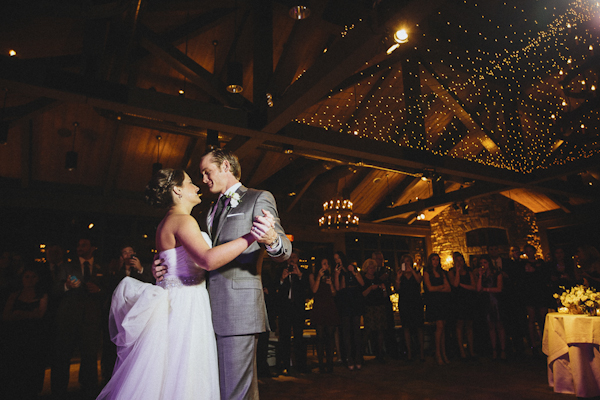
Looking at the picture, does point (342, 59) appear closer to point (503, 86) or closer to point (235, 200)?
point (235, 200)

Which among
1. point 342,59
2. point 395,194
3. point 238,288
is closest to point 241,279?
point 238,288

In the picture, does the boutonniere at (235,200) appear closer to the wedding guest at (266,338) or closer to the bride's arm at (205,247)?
the bride's arm at (205,247)

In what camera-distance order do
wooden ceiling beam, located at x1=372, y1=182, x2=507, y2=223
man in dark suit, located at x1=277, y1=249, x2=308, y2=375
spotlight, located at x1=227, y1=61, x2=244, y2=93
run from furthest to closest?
wooden ceiling beam, located at x1=372, y1=182, x2=507, y2=223, man in dark suit, located at x1=277, y1=249, x2=308, y2=375, spotlight, located at x1=227, y1=61, x2=244, y2=93

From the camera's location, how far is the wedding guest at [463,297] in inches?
222

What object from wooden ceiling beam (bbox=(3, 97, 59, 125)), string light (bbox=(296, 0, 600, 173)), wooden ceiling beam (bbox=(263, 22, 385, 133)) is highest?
string light (bbox=(296, 0, 600, 173))

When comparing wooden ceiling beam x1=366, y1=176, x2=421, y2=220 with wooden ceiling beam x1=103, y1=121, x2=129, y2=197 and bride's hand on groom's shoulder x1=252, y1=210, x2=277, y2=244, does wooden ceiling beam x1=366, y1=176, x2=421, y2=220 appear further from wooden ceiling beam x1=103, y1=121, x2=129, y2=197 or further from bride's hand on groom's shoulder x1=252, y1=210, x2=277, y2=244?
bride's hand on groom's shoulder x1=252, y1=210, x2=277, y2=244

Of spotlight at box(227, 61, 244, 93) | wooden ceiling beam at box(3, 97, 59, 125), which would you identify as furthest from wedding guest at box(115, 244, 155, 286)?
wooden ceiling beam at box(3, 97, 59, 125)

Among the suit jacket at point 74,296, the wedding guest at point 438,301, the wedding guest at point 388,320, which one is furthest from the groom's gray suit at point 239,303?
the wedding guest at point 388,320

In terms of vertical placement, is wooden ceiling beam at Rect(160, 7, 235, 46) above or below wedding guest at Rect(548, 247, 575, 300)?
above

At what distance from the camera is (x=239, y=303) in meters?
1.45

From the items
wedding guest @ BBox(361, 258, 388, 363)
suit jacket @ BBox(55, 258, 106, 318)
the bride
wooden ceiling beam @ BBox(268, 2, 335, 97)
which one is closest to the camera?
the bride

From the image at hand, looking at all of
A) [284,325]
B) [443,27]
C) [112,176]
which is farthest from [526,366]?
[112,176]

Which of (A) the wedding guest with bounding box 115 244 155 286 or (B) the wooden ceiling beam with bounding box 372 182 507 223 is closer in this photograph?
(A) the wedding guest with bounding box 115 244 155 286

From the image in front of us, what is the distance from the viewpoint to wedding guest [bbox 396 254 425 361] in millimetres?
5633
